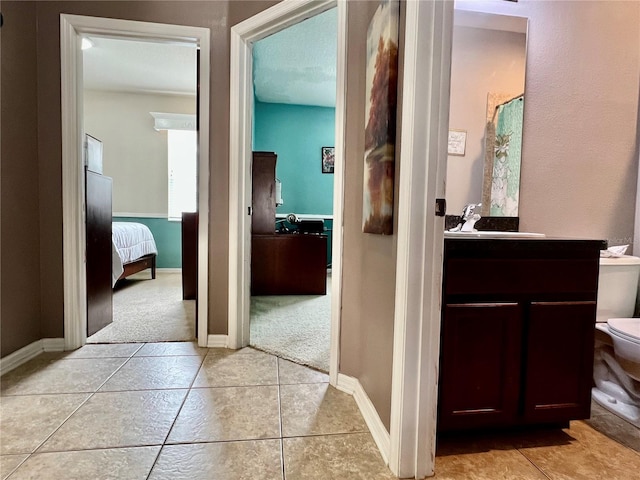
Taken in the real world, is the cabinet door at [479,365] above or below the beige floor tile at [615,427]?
above

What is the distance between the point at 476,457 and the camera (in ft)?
3.95

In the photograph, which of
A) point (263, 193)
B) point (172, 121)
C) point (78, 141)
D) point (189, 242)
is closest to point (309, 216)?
point (263, 193)

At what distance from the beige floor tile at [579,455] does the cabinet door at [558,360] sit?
107 millimetres

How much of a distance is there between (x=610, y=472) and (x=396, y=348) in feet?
2.84

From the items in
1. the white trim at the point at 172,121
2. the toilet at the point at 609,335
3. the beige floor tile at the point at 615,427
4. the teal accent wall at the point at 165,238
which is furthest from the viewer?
the teal accent wall at the point at 165,238

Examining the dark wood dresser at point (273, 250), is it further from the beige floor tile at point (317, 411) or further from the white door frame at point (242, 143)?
the beige floor tile at point (317, 411)

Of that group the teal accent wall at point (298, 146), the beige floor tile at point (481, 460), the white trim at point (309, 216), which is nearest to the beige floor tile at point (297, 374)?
the beige floor tile at point (481, 460)

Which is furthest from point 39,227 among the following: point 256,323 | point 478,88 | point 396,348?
point 478,88

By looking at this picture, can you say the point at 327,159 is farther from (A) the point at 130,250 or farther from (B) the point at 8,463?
(B) the point at 8,463

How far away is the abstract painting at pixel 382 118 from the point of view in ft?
3.84

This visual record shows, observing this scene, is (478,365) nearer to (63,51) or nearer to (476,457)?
→ (476,457)

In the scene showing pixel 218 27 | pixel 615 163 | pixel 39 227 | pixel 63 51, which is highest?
pixel 218 27

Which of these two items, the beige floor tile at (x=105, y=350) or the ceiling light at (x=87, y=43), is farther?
the ceiling light at (x=87, y=43)

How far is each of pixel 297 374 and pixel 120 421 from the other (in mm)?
830
